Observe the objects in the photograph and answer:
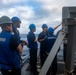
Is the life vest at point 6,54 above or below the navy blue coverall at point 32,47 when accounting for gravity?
above

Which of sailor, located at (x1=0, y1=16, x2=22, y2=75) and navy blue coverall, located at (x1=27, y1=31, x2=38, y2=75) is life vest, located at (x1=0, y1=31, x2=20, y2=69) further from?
navy blue coverall, located at (x1=27, y1=31, x2=38, y2=75)

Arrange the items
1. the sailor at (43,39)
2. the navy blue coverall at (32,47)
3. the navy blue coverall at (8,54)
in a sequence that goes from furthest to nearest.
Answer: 1. the navy blue coverall at (32,47)
2. the sailor at (43,39)
3. the navy blue coverall at (8,54)

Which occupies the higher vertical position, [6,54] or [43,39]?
[6,54]

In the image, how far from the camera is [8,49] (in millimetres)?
3904

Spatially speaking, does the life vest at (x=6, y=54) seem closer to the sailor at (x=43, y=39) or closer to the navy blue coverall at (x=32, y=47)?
the sailor at (x=43, y=39)

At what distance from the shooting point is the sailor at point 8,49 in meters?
3.85

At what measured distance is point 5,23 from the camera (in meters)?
3.93

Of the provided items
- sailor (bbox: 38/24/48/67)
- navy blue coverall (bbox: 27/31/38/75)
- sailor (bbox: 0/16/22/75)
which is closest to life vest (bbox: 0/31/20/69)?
sailor (bbox: 0/16/22/75)

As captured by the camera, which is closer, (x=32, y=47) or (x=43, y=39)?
(x=43, y=39)

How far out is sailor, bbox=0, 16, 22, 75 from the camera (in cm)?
385

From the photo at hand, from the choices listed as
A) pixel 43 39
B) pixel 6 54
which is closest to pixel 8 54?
pixel 6 54

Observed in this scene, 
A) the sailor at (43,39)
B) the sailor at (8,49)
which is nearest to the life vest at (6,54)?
the sailor at (8,49)

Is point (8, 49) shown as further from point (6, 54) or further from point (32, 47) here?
point (32, 47)

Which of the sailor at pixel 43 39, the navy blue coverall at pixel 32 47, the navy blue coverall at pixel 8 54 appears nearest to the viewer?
the navy blue coverall at pixel 8 54
